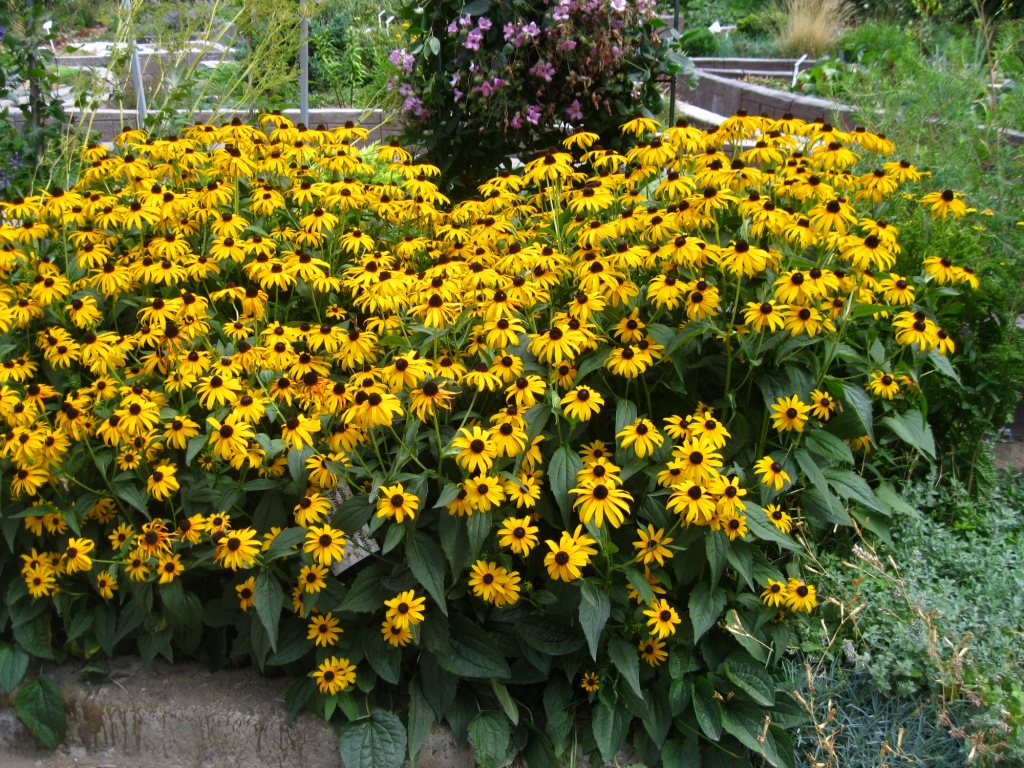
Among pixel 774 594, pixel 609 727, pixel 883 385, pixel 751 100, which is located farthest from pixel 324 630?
pixel 751 100

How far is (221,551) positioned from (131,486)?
0.37 metres

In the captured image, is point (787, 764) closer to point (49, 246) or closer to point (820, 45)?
point (49, 246)

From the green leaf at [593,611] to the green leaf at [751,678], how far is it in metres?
0.32

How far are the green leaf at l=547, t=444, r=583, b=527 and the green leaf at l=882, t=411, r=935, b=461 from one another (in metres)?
0.84

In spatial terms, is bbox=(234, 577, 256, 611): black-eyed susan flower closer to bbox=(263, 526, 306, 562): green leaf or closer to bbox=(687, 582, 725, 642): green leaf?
bbox=(263, 526, 306, 562): green leaf

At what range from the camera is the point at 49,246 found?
288 centimetres

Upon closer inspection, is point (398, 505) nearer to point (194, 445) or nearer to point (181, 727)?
point (194, 445)

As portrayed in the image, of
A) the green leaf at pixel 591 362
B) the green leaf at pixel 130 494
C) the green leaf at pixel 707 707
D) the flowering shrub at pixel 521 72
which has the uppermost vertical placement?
the flowering shrub at pixel 521 72

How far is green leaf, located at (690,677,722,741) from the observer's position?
2.03 m

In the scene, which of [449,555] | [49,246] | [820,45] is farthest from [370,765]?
[820,45]

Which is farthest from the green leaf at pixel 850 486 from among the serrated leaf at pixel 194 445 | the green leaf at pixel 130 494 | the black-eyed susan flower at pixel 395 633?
the green leaf at pixel 130 494

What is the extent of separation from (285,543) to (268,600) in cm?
13

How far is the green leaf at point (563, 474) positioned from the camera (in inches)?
78.7

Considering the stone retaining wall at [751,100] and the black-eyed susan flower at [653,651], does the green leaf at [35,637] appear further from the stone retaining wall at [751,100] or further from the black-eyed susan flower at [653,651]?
the stone retaining wall at [751,100]
